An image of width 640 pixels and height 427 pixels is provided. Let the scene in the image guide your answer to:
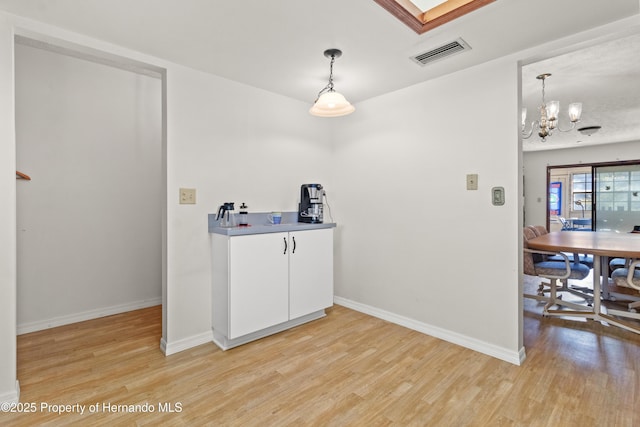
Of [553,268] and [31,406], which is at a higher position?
[553,268]

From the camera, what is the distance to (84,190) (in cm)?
305

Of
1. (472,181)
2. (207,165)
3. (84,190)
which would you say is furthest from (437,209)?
(84,190)

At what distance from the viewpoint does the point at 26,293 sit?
9.02 feet

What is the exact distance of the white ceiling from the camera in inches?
66.6

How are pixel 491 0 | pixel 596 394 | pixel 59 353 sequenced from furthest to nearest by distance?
pixel 59 353 → pixel 596 394 → pixel 491 0

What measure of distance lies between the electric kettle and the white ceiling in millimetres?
1095

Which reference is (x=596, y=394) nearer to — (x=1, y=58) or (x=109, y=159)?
(x=1, y=58)

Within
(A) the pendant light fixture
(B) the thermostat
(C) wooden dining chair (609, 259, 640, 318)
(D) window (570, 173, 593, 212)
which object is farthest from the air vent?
(D) window (570, 173, 593, 212)

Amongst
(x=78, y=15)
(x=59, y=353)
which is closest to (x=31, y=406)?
(x=59, y=353)

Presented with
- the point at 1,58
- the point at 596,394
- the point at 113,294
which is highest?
the point at 1,58

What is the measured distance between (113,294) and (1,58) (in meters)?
2.29

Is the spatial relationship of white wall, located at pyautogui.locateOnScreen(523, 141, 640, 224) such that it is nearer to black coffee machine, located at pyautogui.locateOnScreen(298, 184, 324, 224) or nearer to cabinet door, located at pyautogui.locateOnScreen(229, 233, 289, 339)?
black coffee machine, located at pyautogui.locateOnScreen(298, 184, 324, 224)

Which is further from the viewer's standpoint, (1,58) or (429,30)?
(429,30)

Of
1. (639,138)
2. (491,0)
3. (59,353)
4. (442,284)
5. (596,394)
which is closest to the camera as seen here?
(491,0)
